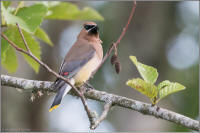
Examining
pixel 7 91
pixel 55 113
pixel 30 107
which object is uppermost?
pixel 7 91

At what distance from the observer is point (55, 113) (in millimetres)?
8727

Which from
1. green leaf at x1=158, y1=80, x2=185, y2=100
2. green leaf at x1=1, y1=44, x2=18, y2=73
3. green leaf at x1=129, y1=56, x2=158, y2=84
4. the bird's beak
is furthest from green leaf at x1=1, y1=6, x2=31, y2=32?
the bird's beak

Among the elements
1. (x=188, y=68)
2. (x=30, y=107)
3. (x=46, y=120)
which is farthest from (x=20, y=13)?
(x=188, y=68)

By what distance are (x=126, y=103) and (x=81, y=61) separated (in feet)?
4.24

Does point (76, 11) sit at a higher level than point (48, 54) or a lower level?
higher

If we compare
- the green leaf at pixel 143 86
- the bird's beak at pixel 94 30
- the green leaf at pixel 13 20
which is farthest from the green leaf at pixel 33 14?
the bird's beak at pixel 94 30

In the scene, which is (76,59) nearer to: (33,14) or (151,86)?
(33,14)

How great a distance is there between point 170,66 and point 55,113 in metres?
2.95

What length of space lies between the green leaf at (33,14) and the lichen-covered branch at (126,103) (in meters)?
0.75

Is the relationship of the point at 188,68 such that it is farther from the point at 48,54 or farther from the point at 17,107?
the point at 17,107

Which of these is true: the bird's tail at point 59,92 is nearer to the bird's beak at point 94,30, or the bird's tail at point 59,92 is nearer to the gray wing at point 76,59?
the gray wing at point 76,59

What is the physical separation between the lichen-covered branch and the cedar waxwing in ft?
0.67

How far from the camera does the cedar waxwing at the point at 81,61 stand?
12.5ft

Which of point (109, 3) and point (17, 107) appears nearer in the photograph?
point (17, 107)
